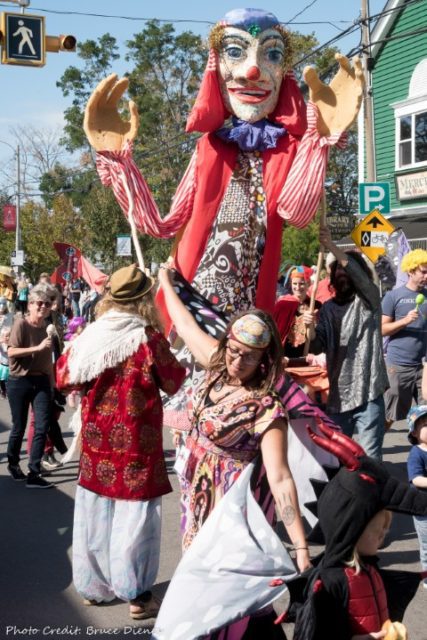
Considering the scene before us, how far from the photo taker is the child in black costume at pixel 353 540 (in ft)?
8.95

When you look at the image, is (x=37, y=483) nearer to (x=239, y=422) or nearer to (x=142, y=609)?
(x=142, y=609)

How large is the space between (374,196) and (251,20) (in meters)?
9.17

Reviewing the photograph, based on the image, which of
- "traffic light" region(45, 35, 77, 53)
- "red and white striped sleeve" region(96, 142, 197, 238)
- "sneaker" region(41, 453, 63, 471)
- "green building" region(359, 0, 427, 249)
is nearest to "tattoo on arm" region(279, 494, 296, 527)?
"red and white striped sleeve" region(96, 142, 197, 238)

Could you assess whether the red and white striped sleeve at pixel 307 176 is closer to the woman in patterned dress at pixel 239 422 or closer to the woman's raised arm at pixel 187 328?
the woman's raised arm at pixel 187 328

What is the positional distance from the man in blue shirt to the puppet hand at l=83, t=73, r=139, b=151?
8.84ft

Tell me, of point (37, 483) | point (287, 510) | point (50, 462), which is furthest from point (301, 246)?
point (287, 510)

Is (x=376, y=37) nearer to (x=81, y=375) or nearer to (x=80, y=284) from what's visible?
(x=80, y=284)

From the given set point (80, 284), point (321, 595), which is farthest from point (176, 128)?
point (321, 595)

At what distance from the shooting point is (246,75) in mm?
4922

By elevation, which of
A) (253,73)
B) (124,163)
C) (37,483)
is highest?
(253,73)

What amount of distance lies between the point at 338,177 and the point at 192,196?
38.0 metres

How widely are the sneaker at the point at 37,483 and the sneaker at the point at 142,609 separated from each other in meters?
2.92

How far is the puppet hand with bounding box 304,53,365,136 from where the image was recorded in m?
4.96

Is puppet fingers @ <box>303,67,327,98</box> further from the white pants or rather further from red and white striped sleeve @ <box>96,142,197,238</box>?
the white pants
